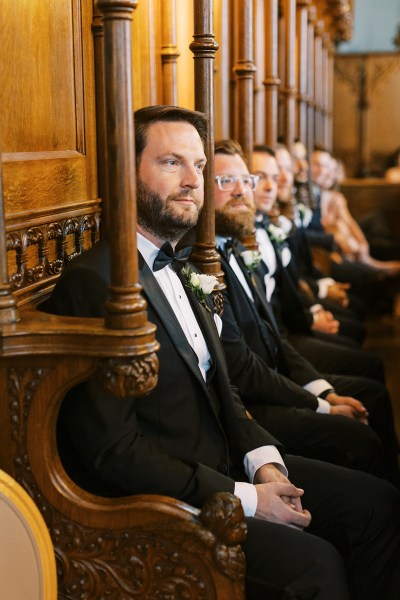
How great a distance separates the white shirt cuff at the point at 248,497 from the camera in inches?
95.5

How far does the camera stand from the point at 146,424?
2379mm

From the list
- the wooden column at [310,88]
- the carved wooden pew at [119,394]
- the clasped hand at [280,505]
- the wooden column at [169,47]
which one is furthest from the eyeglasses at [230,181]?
the wooden column at [310,88]

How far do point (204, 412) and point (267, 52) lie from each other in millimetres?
3777

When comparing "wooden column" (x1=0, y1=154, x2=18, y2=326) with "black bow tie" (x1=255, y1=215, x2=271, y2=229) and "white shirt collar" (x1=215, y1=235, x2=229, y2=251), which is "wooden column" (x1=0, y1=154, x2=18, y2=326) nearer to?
"white shirt collar" (x1=215, y1=235, x2=229, y2=251)

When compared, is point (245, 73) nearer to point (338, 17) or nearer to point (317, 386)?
point (317, 386)

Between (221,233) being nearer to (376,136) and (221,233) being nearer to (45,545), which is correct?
(45,545)

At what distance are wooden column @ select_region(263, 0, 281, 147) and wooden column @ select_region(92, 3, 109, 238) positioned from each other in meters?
2.66

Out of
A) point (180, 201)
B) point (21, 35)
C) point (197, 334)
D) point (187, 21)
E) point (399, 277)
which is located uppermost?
point (187, 21)

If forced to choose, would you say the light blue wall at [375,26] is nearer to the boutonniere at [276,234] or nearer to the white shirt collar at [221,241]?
the boutonniere at [276,234]

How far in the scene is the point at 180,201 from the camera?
8.55 ft

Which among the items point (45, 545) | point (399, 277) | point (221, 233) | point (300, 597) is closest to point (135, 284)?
point (45, 545)

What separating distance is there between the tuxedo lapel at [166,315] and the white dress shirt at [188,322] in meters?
0.13

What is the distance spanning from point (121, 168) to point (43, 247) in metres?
0.70

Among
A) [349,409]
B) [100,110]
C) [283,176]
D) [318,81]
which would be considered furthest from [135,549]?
[318,81]
